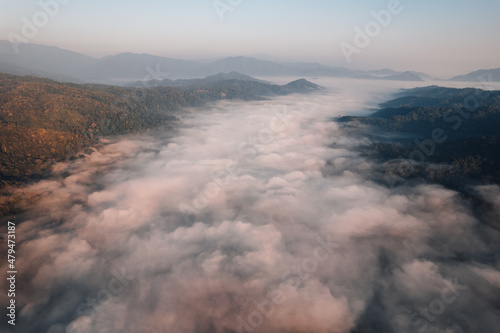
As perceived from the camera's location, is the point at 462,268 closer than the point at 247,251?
Yes

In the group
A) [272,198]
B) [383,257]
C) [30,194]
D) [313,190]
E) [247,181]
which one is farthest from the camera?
[247,181]

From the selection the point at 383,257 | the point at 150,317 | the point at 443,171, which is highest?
the point at 443,171

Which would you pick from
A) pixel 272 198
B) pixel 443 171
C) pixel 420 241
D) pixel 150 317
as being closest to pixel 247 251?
pixel 150 317

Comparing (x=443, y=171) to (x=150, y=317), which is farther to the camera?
(x=443, y=171)

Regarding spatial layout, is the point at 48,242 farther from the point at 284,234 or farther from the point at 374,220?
the point at 374,220

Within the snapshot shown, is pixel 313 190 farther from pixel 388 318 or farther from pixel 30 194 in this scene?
pixel 30 194

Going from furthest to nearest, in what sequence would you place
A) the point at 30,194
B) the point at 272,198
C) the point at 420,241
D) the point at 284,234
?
the point at 272,198 < the point at 30,194 < the point at 284,234 < the point at 420,241

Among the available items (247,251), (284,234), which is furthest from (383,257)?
(247,251)

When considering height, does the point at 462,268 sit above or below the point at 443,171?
below

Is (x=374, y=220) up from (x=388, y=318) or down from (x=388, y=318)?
up
